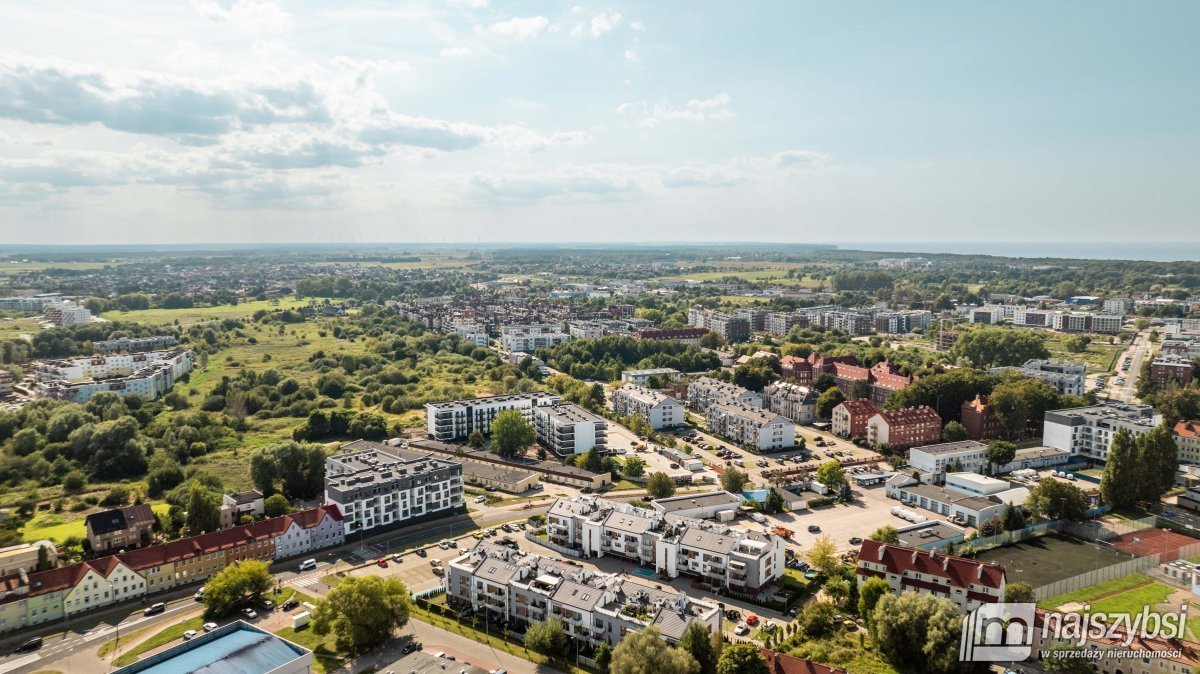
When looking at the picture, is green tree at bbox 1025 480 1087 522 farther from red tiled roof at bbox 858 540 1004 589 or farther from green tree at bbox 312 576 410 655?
green tree at bbox 312 576 410 655

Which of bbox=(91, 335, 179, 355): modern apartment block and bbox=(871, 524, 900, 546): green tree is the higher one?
bbox=(91, 335, 179, 355): modern apartment block

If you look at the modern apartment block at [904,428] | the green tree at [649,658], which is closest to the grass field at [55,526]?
the green tree at [649,658]

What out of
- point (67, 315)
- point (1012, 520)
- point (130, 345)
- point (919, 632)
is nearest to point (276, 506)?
point (919, 632)

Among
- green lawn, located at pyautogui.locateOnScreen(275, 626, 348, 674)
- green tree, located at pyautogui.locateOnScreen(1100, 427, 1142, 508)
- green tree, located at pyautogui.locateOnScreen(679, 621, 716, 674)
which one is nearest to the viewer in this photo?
green tree, located at pyautogui.locateOnScreen(679, 621, 716, 674)

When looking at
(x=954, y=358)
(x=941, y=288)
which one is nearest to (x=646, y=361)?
(x=954, y=358)

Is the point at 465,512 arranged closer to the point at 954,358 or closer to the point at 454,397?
the point at 454,397

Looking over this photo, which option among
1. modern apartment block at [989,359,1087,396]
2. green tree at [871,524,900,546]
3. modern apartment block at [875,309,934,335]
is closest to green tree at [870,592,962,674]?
green tree at [871,524,900,546]

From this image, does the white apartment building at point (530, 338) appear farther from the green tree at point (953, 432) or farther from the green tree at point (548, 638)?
the green tree at point (548, 638)

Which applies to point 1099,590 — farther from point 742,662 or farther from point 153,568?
point 153,568
